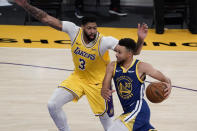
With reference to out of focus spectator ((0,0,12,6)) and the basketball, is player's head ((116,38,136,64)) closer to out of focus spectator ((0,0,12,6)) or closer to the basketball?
the basketball

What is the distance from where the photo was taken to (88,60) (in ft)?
20.6

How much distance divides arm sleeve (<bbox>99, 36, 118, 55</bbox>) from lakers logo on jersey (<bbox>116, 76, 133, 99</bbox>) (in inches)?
32.8

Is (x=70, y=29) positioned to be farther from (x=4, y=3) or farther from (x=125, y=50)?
(x=4, y=3)

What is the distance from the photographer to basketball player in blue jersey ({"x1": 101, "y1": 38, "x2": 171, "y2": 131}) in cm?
530

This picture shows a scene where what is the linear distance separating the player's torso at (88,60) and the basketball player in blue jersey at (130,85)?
35.8 inches

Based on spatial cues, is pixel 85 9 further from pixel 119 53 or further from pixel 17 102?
pixel 119 53

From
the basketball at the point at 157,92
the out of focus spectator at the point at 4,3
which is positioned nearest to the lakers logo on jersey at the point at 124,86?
the basketball at the point at 157,92

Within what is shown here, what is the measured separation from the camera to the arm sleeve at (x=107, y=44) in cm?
609

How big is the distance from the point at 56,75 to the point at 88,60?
314 cm

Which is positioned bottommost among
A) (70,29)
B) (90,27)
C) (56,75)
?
(56,75)

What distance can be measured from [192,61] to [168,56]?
24.1 inches

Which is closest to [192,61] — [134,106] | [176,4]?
[176,4]

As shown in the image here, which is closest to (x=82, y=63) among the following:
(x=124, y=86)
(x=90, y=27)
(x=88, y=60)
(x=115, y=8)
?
(x=88, y=60)

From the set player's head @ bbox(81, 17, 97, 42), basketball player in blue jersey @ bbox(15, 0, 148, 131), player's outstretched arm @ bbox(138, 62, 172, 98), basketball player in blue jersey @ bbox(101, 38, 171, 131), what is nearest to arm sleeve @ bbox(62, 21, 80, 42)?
basketball player in blue jersey @ bbox(15, 0, 148, 131)
